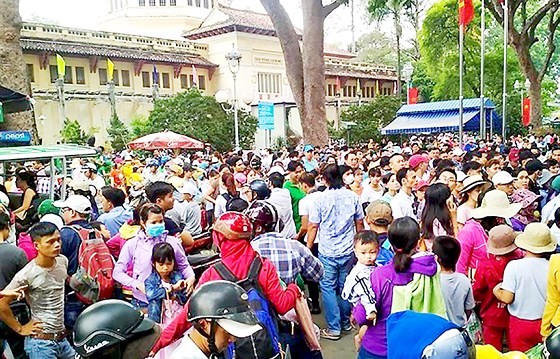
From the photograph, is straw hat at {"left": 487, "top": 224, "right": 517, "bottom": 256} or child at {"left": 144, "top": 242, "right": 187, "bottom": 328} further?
child at {"left": 144, "top": 242, "right": 187, "bottom": 328}

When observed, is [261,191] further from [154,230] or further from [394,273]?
[394,273]

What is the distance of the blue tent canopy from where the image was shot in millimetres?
27688

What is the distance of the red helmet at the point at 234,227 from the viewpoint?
3.38 meters

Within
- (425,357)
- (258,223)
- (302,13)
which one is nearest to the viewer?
(425,357)

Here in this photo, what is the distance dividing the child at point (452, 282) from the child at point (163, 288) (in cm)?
187

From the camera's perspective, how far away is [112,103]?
34156 mm

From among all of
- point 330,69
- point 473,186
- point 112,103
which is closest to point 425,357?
point 473,186

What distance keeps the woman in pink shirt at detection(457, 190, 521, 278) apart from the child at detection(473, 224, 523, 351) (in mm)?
99

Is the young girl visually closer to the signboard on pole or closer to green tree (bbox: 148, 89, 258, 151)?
the signboard on pole

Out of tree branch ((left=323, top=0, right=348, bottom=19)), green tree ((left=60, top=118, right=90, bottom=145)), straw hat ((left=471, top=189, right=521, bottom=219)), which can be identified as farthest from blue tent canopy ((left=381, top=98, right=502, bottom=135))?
A: straw hat ((left=471, top=189, right=521, bottom=219))

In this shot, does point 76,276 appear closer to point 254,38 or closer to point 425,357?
point 425,357

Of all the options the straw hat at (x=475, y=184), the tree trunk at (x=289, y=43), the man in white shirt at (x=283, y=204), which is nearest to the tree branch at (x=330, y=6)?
the tree trunk at (x=289, y=43)

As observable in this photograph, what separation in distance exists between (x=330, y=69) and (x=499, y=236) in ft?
133

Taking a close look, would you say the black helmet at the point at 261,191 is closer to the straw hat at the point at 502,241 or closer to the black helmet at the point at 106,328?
the straw hat at the point at 502,241
